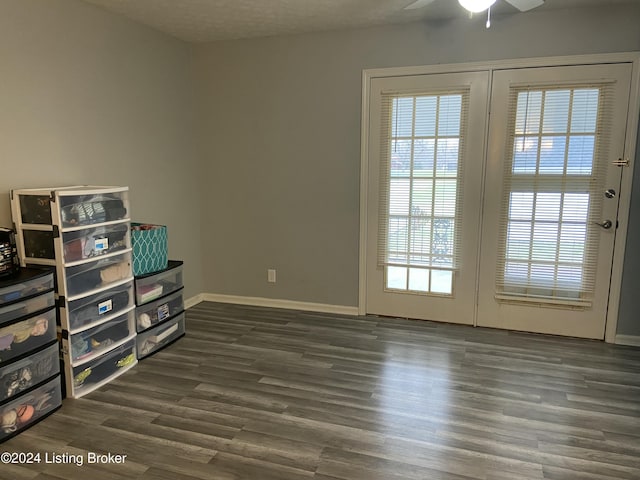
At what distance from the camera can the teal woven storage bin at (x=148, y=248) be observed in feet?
9.71

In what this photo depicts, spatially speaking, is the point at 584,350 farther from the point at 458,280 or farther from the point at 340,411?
the point at 340,411

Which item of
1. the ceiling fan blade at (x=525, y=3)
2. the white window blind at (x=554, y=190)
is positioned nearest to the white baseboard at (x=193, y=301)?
the white window blind at (x=554, y=190)

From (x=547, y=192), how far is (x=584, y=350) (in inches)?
46.4

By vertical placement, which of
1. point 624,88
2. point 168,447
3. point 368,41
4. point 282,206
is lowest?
point 168,447

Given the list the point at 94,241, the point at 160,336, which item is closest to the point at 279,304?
the point at 160,336

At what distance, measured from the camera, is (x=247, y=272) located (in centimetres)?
423

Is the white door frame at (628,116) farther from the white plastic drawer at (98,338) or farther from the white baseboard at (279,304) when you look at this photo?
the white plastic drawer at (98,338)

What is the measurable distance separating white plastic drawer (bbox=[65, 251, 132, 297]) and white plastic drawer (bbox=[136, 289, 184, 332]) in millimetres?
321

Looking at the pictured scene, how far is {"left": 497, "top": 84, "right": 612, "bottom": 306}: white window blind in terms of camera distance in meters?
3.18

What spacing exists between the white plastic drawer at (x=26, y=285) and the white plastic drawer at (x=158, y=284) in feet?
2.14

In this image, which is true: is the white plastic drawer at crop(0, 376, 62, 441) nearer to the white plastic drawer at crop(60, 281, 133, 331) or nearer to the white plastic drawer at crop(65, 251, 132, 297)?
the white plastic drawer at crop(60, 281, 133, 331)

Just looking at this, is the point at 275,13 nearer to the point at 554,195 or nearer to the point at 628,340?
the point at 554,195

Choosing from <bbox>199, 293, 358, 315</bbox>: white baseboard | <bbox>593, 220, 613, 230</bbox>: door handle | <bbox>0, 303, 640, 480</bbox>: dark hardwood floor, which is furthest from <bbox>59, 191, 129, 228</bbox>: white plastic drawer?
<bbox>593, 220, 613, 230</bbox>: door handle

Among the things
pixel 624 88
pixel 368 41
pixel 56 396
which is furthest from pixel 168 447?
pixel 624 88
